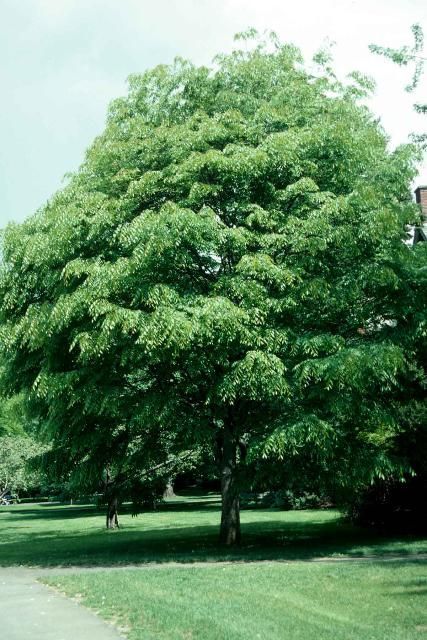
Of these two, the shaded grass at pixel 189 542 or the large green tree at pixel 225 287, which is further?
the shaded grass at pixel 189 542

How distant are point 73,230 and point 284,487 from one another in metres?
7.73

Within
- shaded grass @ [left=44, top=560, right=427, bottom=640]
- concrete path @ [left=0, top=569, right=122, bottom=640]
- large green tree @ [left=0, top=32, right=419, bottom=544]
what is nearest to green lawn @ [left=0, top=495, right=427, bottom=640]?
shaded grass @ [left=44, top=560, right=427, bottom=640]

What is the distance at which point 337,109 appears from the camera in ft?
60.9

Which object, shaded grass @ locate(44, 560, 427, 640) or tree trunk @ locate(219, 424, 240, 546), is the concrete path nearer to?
shaded grass @ locate(44, 560, 427, 640)

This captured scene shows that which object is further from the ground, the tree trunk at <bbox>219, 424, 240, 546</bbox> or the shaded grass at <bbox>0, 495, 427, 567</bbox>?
the tree trunk at <bbox>219, 424, 240, 546</bbox>

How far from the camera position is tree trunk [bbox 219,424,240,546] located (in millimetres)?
17344

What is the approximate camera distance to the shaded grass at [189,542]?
16.0 m

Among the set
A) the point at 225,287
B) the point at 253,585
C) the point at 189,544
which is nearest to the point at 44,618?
the point at 253,585

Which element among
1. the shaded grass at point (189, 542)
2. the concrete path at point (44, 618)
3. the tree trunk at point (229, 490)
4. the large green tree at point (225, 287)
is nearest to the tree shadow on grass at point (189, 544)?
the shaded grass at point (189, 542)

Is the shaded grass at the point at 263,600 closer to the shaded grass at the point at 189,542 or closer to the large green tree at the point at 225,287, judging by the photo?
the shaded grass at the point at 189,542

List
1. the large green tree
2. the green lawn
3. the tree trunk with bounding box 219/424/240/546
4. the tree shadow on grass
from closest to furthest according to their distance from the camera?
the green lawn, the large green tree, the tree shadow on grass, the tree trunk with bounding box 219/424/240/546

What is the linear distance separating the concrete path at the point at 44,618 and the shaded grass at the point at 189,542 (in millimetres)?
4973

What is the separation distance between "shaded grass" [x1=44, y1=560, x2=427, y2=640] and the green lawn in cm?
1

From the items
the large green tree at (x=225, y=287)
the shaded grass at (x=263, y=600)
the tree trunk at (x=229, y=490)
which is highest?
the large green tree at (x=225, y=287)
